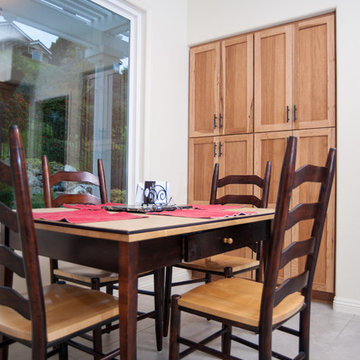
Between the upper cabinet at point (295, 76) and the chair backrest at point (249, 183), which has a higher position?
the upper cabinet at point (295, 76)

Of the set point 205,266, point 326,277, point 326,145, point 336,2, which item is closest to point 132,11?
point 336,2

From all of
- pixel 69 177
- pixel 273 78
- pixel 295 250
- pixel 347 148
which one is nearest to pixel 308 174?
pixel 295 250

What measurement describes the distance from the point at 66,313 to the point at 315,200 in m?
2.25

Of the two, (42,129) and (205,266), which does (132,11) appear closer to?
(42,129)

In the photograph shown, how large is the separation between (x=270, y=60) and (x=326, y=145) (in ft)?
2.90

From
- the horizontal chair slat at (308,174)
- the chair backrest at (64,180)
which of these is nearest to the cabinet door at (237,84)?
the chair backrest at (64,180)

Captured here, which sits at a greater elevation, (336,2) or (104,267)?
(336,2)

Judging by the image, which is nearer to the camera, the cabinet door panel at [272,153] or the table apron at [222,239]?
the table apron at [222,239]

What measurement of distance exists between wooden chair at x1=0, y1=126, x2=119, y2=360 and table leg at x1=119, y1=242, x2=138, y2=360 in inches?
6.4

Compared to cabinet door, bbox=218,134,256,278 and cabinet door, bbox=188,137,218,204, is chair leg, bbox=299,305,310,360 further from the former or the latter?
cabinet door, bbox=188,137,218,204

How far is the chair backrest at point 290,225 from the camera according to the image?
3.76 ft

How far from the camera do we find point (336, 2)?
2.78 metres

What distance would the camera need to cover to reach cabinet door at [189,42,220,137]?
3428 millimetres

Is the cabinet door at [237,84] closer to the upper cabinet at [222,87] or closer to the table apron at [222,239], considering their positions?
the upper cabinet at [222,87]
